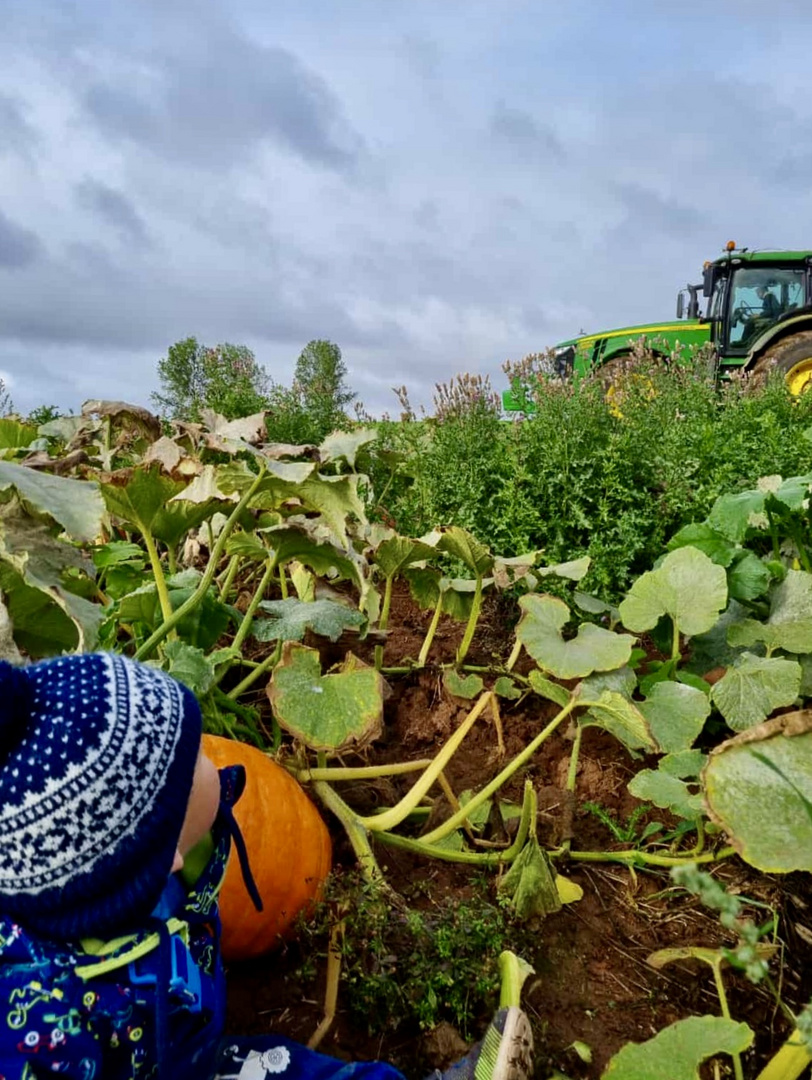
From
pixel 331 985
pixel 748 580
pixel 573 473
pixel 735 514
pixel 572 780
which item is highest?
pixel 573 473

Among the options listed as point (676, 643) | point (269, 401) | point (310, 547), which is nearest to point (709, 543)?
point (676, 643)

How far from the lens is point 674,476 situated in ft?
10.8

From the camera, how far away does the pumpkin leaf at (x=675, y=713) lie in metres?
1.94

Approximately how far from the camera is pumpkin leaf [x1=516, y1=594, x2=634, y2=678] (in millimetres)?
1994

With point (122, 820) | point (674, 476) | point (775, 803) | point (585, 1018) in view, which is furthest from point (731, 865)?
point (674, 476)

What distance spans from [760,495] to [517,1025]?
1.83m

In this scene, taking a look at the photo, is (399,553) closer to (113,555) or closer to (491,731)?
(491,731)

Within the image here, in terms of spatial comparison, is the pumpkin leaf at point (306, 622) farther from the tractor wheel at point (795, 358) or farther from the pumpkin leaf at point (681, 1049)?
the tractor wheel at point (795, 358)

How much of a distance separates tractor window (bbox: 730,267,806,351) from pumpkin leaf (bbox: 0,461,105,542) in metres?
11.1

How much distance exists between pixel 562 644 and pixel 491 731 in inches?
14.5

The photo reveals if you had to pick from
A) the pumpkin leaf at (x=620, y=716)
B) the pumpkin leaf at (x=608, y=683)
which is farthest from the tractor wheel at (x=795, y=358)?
the pumpkin leaf at (x=620, y=716)

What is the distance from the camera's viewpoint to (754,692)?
198 centimetres

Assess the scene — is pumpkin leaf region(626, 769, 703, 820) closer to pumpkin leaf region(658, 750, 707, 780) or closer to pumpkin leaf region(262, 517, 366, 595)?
pumpkin leaf region(658, 750, 707, 780)

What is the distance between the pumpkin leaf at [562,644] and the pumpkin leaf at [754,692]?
0.22 metres
